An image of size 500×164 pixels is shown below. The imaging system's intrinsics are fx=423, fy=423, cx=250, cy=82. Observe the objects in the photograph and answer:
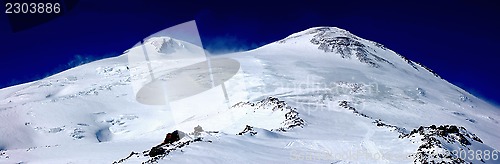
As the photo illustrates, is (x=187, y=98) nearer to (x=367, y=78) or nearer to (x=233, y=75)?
(x=233, y=75)

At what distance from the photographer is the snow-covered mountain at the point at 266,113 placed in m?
22.2

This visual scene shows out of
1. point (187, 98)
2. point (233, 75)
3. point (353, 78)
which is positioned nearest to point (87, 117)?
point (187, 98)

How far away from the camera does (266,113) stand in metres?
37.7

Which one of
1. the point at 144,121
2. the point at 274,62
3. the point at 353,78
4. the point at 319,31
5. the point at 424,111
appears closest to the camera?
the point at 424,111

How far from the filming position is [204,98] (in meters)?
60.0

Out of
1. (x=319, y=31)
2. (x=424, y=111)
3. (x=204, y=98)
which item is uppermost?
(x=319, y=31)

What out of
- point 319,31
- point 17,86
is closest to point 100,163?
point 17,86

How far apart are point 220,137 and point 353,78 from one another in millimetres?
49000

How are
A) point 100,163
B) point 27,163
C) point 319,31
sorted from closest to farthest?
1. point 100,163
2. point 27,163
3. point 319,31

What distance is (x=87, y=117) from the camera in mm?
59500

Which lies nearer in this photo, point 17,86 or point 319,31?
point 17,86

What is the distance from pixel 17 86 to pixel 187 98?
46.5 m

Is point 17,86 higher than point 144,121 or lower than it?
higher

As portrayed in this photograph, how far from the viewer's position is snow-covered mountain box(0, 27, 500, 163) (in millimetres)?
22203
